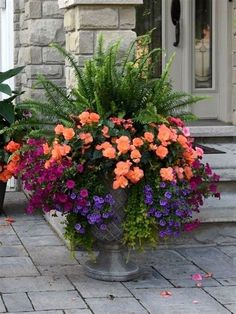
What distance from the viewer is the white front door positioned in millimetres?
9156

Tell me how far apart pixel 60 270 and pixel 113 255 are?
0.43 meters

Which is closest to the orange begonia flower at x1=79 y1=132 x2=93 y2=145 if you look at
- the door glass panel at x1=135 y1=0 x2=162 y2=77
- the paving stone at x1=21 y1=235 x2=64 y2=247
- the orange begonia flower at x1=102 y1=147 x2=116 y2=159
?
the orange begonia flower at x1=102 y1=147 x2=116 y2=159

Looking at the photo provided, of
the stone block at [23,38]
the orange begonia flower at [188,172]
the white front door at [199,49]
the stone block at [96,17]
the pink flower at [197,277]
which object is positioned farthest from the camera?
the white front door at [199,49]

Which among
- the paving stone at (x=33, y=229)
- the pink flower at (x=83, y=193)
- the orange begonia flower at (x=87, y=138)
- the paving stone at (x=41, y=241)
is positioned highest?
the orange begonia flower at (x=87, y=138)

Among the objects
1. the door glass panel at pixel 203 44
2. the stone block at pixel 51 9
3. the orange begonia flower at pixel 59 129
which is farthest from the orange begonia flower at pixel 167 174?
the door glass panel at pixel 203 44

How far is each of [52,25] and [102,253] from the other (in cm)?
298

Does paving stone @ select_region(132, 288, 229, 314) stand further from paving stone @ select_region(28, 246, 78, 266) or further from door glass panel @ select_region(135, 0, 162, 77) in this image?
door glass panel @ select_region(135, 0, 162, 77)

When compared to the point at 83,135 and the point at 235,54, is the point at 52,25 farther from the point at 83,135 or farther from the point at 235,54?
the point at 83,135

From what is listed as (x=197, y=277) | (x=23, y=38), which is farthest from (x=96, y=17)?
(x=23, y=38)

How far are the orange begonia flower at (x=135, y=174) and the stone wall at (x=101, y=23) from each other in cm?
151

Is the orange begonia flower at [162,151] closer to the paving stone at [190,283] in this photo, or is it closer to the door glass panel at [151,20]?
the paving stone at [190,283]

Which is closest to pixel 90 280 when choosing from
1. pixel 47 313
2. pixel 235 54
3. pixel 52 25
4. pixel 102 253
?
pixel 102 253

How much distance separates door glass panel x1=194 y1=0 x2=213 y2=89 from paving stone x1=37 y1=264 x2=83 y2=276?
13.3ft

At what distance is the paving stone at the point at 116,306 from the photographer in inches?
187
